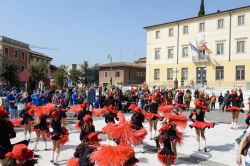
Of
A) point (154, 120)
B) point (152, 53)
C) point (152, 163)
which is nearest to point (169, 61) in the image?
point (152, 53)

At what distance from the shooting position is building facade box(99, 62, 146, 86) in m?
56.8

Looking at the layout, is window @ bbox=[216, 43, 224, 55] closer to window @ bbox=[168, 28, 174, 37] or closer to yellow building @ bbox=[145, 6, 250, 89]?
yellow building @ bbox=[145, 6, 250, 89]

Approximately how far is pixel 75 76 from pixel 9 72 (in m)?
24.0

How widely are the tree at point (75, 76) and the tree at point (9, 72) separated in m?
21.6

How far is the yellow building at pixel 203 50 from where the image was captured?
37250mm

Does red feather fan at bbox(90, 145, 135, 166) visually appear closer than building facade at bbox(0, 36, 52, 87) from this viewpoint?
Yes

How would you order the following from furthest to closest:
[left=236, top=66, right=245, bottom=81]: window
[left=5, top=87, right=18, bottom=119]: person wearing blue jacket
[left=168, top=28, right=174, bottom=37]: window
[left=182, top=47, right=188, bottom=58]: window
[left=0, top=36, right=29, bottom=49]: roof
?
[left=0, top=36, right=29, bottom=49]: roof → [left=168, top=28, right=174, bottom=37]: window → [left=182, top=47, right=188, bottom=58]: window → [left=236, top=66, right=245, bottom=81]: window → [left=5, top=87, right=18, bottom=119]: person wearing blue jacket

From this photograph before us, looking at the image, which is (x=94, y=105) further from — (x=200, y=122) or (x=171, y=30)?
(x=171, y=30)

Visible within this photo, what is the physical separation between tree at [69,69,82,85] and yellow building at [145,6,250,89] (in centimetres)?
2108

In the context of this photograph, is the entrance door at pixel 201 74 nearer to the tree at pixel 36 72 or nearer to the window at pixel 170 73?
the window at pixel 170 73

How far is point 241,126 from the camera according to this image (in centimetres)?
1578

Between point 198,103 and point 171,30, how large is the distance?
36.0 metres

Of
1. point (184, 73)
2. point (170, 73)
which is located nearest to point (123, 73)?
point (170, 73)

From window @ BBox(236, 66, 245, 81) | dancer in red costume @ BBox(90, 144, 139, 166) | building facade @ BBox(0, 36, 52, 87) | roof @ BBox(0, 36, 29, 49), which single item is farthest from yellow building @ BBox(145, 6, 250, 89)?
dancer in red costume @ BBox(90, 144, 139, 166)
